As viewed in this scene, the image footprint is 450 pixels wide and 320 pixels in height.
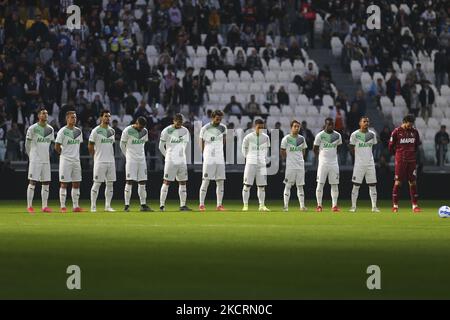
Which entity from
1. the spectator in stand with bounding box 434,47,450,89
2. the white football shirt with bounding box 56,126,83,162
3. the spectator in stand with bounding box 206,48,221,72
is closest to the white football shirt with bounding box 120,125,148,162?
the white football shirt with bounding box 56,126,83,162

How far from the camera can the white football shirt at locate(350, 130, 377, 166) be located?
30547 mm

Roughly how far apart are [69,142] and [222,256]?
12.4 meters

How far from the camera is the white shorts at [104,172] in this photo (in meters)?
29.5

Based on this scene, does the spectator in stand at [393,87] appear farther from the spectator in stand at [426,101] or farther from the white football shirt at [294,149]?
the white football shirt at [294,149]

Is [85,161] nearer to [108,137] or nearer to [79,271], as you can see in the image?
[108,137]

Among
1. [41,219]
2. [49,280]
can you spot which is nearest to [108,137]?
[41,219]

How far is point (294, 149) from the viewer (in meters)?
30.9

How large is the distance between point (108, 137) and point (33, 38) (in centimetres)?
1133

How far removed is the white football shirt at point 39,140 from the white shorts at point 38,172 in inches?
3.9

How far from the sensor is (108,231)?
73.5ft

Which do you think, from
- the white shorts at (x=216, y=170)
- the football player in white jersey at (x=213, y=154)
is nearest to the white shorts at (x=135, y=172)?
the football player in white jersey at (x=213, y=154)

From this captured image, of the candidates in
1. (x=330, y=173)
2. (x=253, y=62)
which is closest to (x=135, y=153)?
(x=330, y=173)
